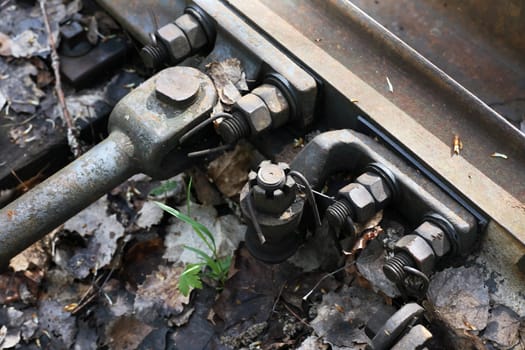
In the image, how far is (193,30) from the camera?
8.75 ft

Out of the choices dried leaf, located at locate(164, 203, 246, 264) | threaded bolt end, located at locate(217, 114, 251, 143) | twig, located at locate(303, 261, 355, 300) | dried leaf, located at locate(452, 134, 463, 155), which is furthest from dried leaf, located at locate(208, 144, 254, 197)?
dried leaf, located at locate(452, 134, 463, 155)

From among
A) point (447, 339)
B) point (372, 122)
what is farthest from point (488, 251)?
point (372, 122)

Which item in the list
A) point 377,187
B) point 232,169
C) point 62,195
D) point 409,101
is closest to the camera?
point 377,187

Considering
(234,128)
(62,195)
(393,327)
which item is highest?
(234,128)

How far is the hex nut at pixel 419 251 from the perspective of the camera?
2127 mm

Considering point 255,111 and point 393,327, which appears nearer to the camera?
point 393,327

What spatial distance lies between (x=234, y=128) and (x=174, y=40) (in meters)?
0.48

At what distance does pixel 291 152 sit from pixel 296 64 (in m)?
0.33

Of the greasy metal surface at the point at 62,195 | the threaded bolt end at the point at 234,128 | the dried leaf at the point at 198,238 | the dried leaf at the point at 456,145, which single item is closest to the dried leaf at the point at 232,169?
the dried leaf at the point at 198,238

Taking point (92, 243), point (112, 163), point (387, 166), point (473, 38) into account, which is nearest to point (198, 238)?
point (92, 243)

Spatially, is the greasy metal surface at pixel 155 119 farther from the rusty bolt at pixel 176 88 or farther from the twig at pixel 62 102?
the twig at pixel 62 102

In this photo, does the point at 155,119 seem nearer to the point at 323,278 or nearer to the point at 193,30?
the point at 193,30

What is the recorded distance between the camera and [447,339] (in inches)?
88.4

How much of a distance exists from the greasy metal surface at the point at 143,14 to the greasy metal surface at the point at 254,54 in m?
0.23
